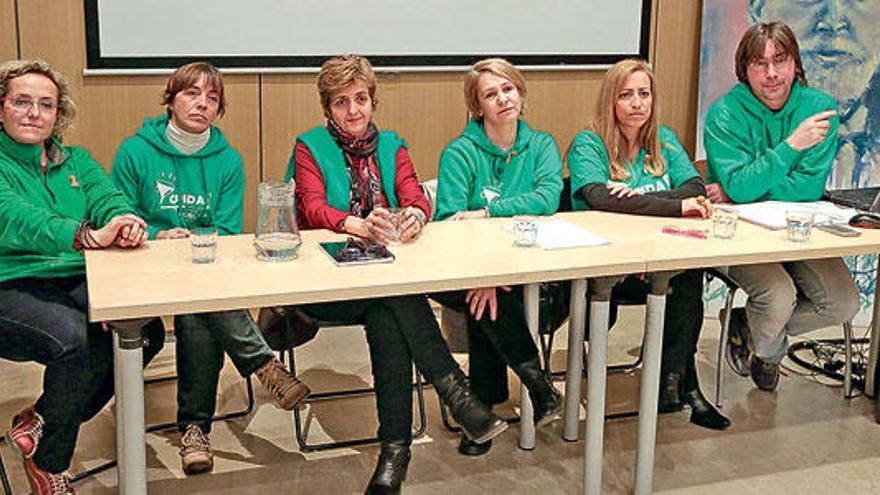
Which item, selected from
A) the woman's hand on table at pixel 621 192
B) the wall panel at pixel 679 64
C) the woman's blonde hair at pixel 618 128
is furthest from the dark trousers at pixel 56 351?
the wall panel at pixel 679 64

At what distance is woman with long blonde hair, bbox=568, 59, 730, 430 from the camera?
334 cm

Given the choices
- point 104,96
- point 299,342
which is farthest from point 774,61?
point 104,96

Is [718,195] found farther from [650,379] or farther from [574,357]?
[650,379]

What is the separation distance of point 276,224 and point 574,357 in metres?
1.06

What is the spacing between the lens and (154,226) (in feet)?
10.8

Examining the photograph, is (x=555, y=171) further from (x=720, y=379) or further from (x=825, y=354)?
(x=825, y=354)

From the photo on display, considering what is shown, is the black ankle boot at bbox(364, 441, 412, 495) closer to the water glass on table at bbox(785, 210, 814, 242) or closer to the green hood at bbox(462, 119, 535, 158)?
the green hood at bbox(462, 119, 535, 158)

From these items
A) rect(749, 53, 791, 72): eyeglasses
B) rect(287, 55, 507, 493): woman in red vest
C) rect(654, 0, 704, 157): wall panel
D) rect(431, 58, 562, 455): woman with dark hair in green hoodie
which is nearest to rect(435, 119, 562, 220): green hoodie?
rect(431, 58, 562, 455): woman with dark hair in green hoodie

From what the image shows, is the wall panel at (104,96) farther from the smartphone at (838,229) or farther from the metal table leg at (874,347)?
the metal table leg at (874,347)

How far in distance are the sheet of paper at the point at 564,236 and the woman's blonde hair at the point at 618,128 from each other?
456mm

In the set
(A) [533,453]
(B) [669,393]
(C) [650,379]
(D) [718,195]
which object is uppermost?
(D) [718,195]

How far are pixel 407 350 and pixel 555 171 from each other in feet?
2.95

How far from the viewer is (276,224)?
2.68m

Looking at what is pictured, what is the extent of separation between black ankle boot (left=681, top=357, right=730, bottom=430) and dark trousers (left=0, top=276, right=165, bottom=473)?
6.05 feet
